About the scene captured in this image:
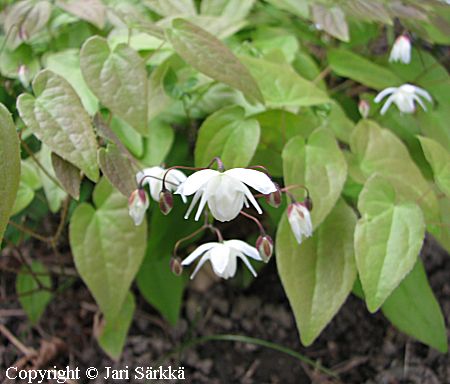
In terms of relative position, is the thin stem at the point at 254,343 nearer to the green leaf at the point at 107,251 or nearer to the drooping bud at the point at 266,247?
the green leaf at the point at 107,251

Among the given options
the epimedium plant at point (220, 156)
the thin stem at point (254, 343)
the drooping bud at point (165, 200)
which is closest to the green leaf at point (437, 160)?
the epimedium plant at point (220, 156)

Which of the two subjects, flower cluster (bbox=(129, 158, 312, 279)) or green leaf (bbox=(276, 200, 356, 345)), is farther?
green leaf (bbox=(276, 200, 356, 345))

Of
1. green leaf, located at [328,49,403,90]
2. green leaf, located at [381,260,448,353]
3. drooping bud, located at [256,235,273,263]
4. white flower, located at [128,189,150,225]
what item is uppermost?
white flower, located at [128,189,150,225]

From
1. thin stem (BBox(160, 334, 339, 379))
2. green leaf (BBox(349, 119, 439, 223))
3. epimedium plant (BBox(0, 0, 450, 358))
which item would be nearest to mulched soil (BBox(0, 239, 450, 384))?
thin stem (BBox(160, 334, 339, 379))

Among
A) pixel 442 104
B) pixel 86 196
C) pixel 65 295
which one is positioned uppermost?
pixel 442 104

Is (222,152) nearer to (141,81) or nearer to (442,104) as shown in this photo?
(141,81)

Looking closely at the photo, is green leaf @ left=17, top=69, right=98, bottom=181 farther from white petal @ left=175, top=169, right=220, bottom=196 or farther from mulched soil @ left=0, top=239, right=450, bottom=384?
mulched soil @ left=0, top=239, right=450, bottom=384

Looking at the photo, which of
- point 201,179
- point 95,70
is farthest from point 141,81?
point 201,179
